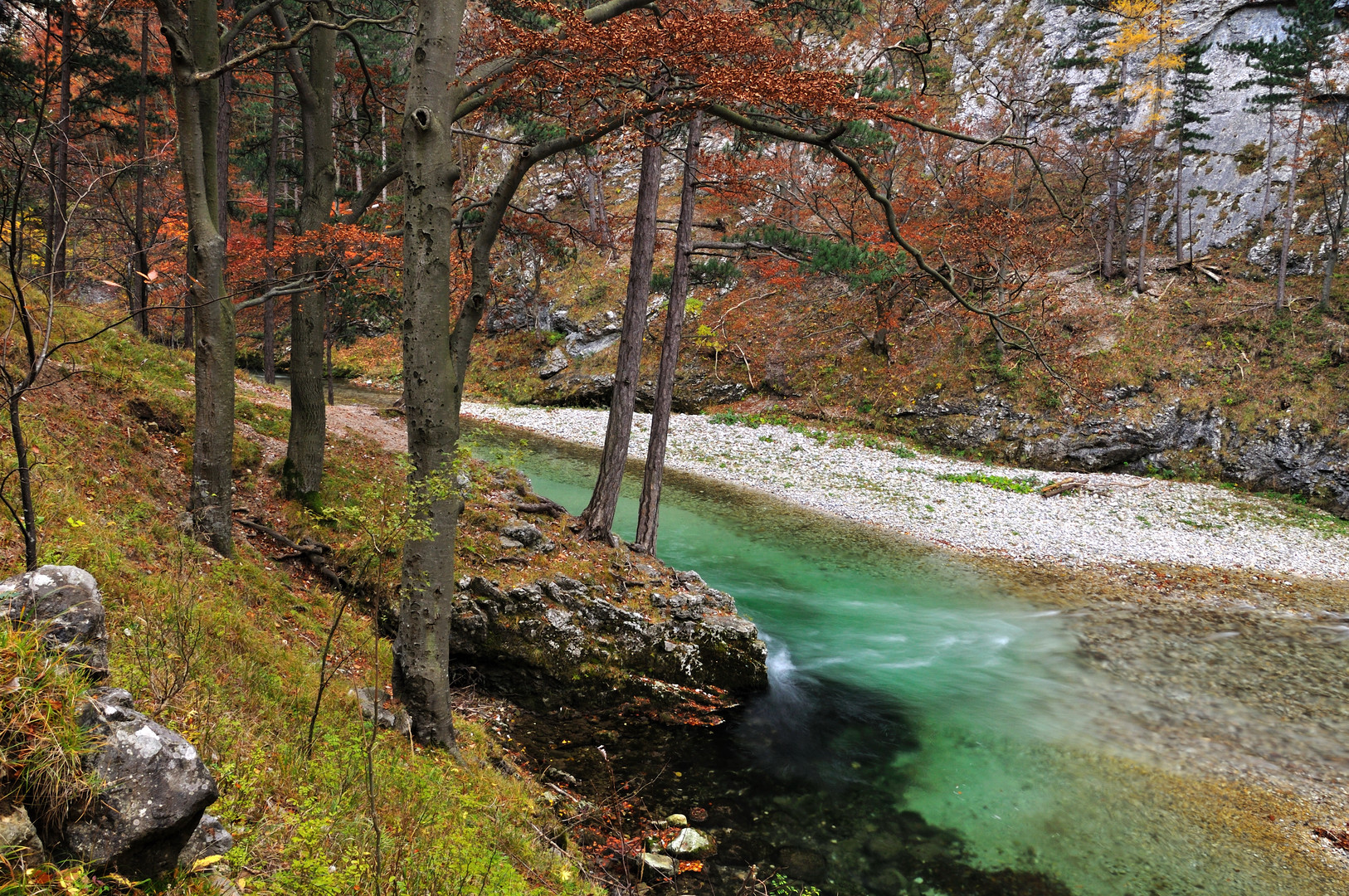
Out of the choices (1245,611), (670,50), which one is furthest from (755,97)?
(1245,611)

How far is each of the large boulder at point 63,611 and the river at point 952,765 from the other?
3.45 meters

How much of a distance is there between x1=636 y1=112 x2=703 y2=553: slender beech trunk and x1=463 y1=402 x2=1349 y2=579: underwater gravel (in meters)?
7.12

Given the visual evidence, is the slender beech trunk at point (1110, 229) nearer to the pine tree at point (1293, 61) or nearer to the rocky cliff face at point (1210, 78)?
the rocky cliff face at point (1210, 78)

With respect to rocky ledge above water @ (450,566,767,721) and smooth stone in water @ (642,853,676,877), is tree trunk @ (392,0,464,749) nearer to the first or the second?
smooth stone in water @ (642,853,676,877)

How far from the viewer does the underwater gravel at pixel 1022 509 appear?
1358cm

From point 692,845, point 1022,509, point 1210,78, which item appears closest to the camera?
point 692,845

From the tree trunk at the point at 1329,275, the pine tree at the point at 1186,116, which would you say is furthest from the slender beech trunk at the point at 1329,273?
the pine tree at the point at 1186,116

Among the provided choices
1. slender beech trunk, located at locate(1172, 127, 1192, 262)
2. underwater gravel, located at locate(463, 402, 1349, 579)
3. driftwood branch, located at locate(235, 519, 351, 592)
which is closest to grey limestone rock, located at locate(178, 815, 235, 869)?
driftwood branch, located at locate(235, 519, 351, 592)

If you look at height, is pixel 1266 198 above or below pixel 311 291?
above

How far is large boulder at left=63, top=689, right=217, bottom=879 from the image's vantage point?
1983 mm

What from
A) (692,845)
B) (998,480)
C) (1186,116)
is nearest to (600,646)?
(692,845)

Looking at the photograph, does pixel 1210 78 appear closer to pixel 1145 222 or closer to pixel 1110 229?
pixel 1110 229

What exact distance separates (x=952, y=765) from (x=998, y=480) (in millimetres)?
12216

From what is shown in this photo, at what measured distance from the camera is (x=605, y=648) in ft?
24.6
